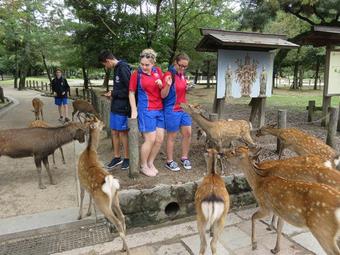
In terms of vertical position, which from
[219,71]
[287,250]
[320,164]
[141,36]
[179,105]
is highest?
[141,36]

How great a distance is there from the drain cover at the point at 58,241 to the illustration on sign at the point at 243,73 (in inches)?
141

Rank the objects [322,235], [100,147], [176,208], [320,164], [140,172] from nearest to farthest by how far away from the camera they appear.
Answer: [322,235]
[320,164]
[176,208]
[140,172]
[100,147]

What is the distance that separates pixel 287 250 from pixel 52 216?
2574 millimetres

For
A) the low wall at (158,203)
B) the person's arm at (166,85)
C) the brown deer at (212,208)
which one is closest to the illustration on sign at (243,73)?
the person's arm at (166,85)

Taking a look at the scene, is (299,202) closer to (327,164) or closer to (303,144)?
(327,164)

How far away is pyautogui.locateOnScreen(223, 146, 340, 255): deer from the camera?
8.44 feet

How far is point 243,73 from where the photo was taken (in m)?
6.50

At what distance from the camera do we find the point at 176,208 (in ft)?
13.5

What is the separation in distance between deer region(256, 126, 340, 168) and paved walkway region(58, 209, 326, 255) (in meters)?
1.19

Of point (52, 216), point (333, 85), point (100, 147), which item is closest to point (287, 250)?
point (52, 216)

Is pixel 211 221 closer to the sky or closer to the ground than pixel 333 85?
closer to the ground

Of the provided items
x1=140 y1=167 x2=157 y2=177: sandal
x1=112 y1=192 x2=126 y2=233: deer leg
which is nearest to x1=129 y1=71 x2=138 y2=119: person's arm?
x1=140 y1=167 x2=157 y2=177: sandal

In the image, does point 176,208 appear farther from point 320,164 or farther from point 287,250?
point 320,164

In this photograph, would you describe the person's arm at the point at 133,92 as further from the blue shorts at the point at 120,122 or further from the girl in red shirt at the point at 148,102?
the blue shorts at the point at 120,122
